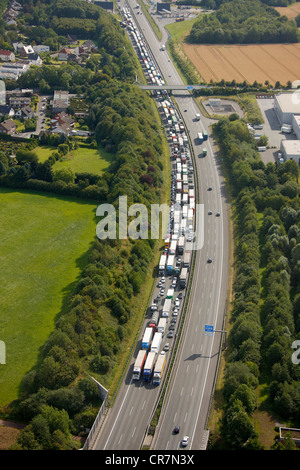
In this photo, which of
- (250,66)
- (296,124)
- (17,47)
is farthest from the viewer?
(17,47)

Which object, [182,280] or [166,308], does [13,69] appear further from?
[166,308]

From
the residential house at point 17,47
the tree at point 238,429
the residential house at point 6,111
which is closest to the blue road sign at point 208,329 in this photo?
the tree at point 238,429

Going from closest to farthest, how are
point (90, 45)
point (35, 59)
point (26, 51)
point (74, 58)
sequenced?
point (35, 59), point (74, 58), point (26, 51), point (90, 45)

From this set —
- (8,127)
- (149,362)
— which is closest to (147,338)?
(149,362)

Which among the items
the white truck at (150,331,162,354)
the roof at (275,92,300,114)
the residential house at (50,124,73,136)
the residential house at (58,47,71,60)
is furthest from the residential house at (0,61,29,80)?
the white truck at (150,331,162,354)

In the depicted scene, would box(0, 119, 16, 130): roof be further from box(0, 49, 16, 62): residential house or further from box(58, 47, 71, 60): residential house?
box(58, 47, 71, 60): residential house
